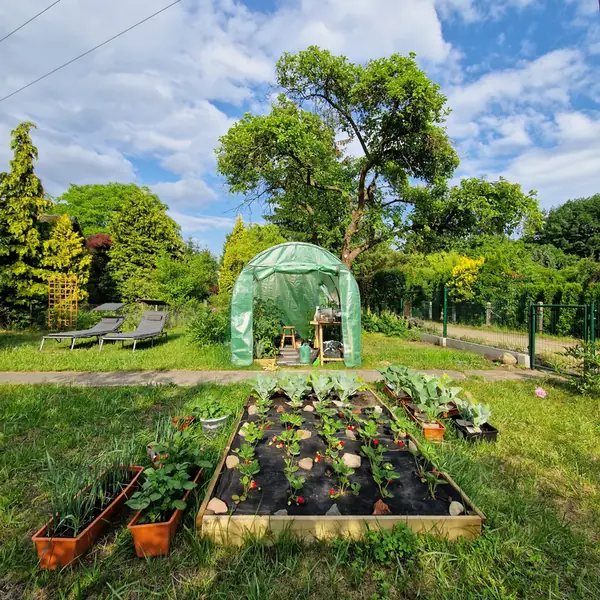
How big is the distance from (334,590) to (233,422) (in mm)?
1981

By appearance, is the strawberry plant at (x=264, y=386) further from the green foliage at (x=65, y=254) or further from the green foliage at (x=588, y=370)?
the green foliage at (x=65, y=254)

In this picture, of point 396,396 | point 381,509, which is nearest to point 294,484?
point 381,509

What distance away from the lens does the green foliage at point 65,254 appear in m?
12.3

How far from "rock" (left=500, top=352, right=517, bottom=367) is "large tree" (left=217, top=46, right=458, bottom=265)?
5.28 meters

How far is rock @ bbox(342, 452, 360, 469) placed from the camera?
2.45 metres

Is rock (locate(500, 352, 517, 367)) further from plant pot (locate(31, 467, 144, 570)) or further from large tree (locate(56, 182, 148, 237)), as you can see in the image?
large tree (locate(56, 182, 148, 237))

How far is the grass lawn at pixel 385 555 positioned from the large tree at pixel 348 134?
8535 mm

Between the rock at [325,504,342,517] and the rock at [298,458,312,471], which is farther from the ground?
the rock at [298,458,312,471]

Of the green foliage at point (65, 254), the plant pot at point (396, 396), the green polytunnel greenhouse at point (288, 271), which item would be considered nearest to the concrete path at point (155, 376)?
the green polytunnel greenhouse at point (288, 271)

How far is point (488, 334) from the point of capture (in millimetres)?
9203

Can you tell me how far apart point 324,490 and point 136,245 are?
681 inches

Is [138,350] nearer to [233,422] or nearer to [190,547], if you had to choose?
[233,422]

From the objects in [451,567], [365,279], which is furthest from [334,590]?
[365,279]

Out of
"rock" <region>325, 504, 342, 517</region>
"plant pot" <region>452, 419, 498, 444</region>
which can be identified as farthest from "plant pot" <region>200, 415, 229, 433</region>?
"plant pot" <region>452, 419, 498, 444</region>
